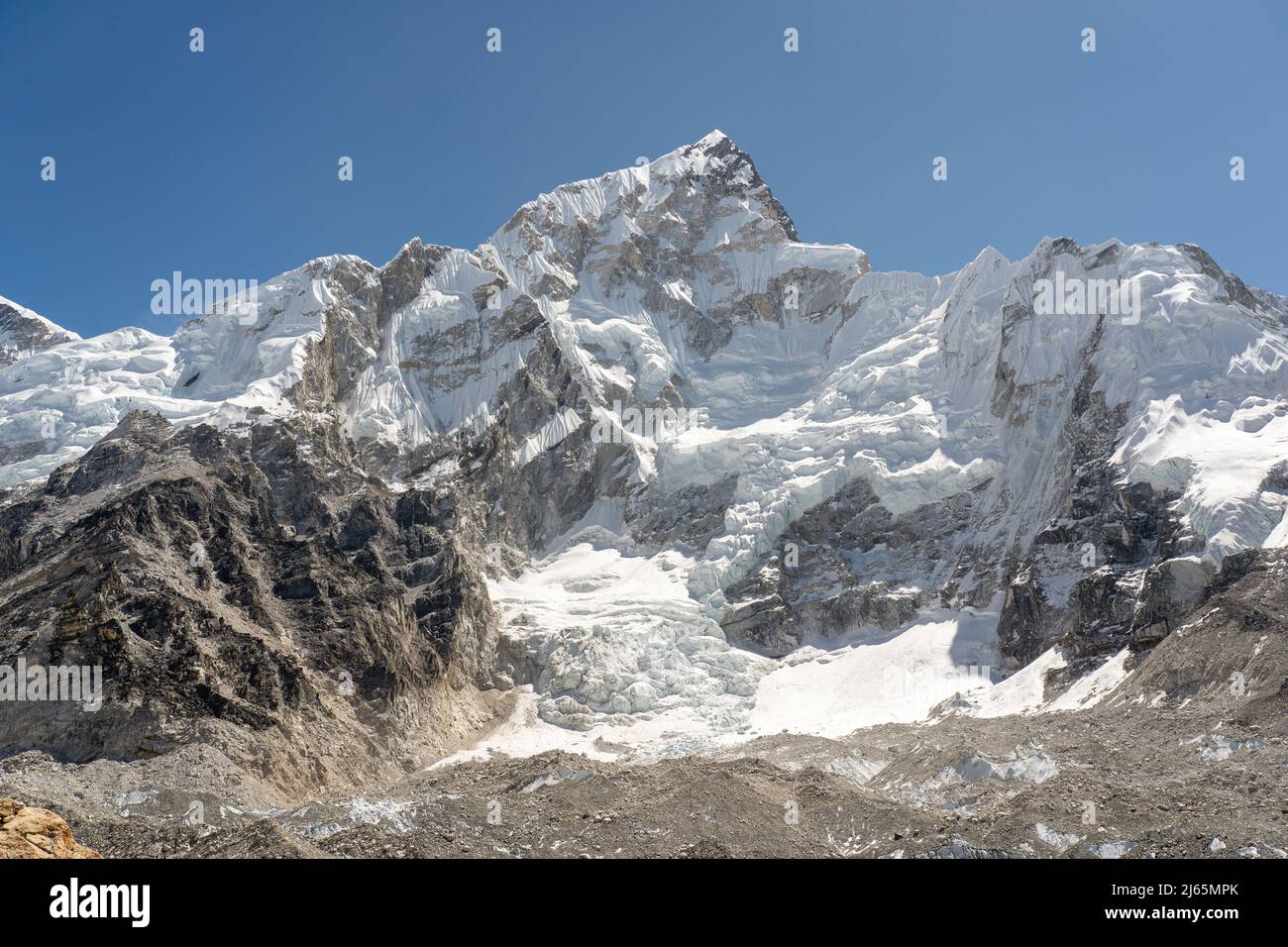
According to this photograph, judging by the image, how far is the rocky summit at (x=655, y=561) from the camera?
55406 mm

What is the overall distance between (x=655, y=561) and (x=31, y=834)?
119m

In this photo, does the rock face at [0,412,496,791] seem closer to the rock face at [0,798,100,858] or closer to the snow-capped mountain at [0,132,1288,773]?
the snow-capped mountain at [0,132,1288,773]

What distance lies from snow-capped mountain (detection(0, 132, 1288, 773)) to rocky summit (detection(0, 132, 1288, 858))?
569mm

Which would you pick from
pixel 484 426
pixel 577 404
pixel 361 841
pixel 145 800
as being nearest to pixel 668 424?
pixel 577 404

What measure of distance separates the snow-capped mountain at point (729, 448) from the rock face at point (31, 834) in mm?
74495

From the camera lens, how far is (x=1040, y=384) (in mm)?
127750

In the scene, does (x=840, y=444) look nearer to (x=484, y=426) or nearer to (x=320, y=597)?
(x=484, y=426)

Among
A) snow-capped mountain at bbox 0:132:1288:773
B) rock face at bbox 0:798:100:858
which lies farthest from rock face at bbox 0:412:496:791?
rock face at bbox 0:798:100:858

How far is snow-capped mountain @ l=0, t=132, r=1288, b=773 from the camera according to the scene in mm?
100062

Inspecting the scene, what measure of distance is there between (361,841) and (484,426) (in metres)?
112

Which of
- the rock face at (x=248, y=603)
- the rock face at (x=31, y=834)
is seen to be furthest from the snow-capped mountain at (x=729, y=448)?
the rock face at (x=31, y=834)

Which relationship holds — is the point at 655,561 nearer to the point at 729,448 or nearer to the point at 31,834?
the point at 729,448

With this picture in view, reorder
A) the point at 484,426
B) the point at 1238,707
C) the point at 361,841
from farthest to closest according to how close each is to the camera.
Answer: the point at 484,426, the point at 1238,707, the point at 361,841

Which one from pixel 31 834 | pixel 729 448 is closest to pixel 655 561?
pixel 729 448
